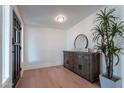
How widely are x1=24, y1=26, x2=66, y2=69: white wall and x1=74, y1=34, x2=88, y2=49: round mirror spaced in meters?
1.04

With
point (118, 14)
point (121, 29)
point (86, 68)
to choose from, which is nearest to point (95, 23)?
point (118, 14)

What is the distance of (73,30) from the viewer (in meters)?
4.56

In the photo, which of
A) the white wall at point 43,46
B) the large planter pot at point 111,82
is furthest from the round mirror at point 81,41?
the large planter pot at point 111,82

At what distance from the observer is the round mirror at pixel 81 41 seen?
3662 mm

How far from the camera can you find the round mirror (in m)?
3.66

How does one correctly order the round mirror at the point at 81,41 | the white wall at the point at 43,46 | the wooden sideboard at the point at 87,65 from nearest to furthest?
the wooden sideboard at the point at 87,65, the round mirror at the point at 81,41, the white wall at the point at 43,46

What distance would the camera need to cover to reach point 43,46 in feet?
14.9

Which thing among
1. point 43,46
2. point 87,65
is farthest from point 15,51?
point 43,46

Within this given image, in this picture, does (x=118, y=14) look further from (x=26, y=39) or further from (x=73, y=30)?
(x=26, y=39)

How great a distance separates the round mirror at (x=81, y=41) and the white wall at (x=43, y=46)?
1.04m

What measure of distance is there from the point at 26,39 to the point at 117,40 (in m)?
3.36

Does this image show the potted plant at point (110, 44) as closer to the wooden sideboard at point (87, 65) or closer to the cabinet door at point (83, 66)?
the wooden sideboard at point (87, 65)

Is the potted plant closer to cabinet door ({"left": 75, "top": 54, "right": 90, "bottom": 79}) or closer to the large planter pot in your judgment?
the large planter pot

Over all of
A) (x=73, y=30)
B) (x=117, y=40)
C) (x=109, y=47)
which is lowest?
(x=109, y=47)
